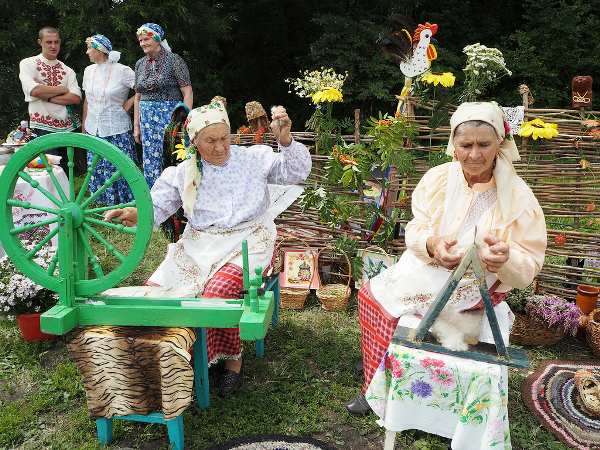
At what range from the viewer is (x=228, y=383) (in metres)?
3.05

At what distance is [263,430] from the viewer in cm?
275

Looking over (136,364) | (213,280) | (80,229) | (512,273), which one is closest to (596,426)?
(512,273)

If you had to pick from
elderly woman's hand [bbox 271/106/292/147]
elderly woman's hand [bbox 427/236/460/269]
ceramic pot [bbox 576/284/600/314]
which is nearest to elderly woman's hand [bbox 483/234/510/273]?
elderly woman's hand [bbox 427/236/460/269]

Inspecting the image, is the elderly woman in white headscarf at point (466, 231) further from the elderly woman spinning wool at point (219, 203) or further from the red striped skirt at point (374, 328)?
the elderly woman spinning wool at point (219, 203)

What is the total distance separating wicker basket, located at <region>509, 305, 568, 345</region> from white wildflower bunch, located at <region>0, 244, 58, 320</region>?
10.7ft

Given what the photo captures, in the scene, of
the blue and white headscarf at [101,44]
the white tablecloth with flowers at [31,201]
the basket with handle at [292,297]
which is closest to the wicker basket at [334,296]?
the basket with handle at [292,297]

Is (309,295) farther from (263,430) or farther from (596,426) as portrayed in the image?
(596,426)

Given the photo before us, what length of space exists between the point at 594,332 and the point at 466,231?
170 centimetres

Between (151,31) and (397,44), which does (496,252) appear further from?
(151,31)

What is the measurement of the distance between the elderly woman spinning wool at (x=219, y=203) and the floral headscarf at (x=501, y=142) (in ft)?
3.53

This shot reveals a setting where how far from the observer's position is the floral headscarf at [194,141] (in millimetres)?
2975

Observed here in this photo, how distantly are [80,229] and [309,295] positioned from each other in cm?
248

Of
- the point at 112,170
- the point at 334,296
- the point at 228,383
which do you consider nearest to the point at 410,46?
the point at 334,296

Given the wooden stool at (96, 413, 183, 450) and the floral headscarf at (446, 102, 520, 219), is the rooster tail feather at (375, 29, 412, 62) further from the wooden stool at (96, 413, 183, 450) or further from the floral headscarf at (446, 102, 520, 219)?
the wooden stool at (96, 413, 183, 450)
